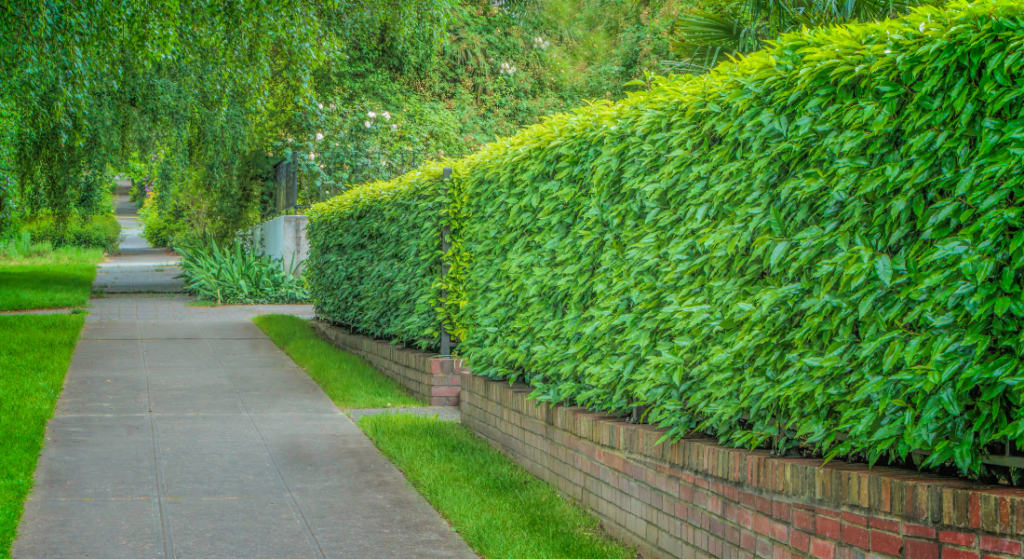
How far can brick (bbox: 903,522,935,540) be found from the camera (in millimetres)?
2896

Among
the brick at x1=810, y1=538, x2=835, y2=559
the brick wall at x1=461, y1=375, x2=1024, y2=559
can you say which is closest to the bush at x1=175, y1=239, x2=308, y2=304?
the brick wall at x1=461, y1=375, x2=1024, y2=559

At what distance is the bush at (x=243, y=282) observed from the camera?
18.7 m

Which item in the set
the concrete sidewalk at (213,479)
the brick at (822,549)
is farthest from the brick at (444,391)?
the brick at (822,549)

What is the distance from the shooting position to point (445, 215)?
8148mm

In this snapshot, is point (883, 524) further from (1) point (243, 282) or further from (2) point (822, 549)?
(1) point (243, 282)

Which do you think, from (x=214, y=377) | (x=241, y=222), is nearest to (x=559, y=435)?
(x=214, y=377)

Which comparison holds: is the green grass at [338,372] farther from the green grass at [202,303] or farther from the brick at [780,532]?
the brick at [780,532]

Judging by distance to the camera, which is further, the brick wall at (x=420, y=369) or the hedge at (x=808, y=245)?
the brick wall at (x=420, y=369)

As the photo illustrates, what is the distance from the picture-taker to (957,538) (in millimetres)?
2824

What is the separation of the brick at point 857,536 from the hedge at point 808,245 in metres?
0.25

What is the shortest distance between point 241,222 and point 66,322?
1045 centimetres

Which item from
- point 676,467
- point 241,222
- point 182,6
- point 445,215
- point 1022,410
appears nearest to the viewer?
point 1022,410

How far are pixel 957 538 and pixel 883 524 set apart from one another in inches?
10.8

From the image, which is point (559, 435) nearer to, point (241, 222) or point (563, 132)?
point (563, 132)
